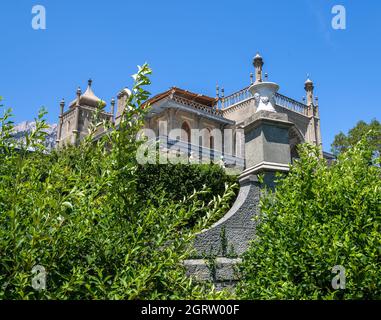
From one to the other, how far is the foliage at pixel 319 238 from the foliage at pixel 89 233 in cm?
98

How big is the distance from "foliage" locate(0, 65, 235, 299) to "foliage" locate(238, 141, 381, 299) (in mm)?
980

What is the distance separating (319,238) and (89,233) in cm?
208

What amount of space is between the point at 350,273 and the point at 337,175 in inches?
60.4

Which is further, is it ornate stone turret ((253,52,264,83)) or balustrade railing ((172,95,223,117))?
ornate stone turret ((253,52,264,83))

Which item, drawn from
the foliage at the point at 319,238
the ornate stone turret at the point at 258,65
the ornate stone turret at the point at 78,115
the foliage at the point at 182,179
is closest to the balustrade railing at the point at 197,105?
the ornate stone turret at the point at 258,65

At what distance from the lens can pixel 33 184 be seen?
2.83 metres

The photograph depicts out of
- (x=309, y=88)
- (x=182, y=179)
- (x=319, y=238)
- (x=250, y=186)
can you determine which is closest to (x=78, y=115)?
(x=309, y=88)

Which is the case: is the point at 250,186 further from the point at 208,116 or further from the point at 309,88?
the point at 309,88

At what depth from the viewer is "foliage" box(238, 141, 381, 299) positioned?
3285mm

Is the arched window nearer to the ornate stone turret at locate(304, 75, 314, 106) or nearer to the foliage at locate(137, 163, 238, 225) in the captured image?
the ornate stone turret at locate(304, 75, 314, 106)

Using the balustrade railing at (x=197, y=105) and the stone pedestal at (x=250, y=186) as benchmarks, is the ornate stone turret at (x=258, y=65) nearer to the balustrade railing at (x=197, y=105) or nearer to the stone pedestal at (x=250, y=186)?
the balustrade railing at (x=197, y=105)

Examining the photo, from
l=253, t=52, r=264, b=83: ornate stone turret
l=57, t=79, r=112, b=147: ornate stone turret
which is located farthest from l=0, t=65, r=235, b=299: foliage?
l=57, t=79, r=112, b=147: ornate stone turret
